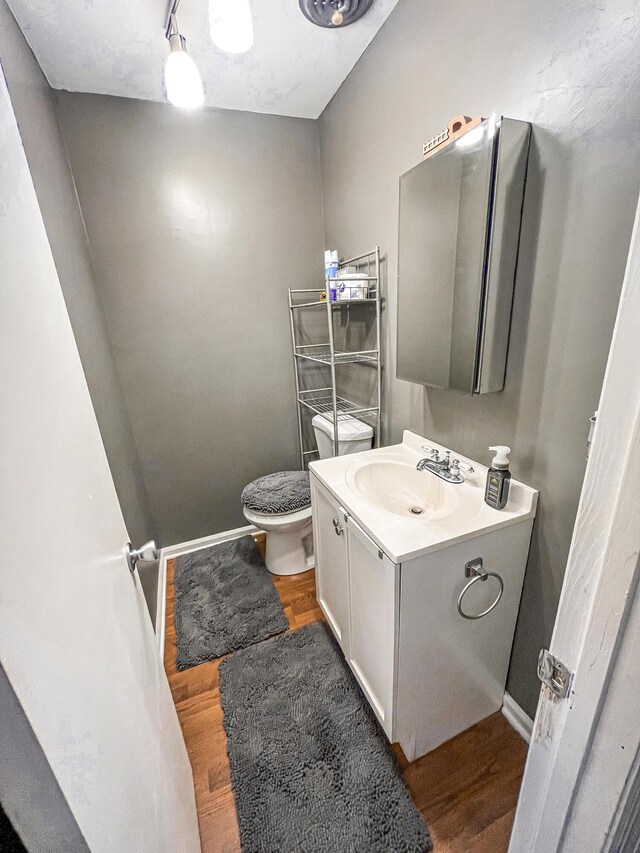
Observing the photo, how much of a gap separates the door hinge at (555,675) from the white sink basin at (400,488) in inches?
26.8

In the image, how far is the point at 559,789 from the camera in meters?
0.47

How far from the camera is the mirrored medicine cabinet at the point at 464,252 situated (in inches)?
34.4

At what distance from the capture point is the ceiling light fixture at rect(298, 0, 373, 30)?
113 centimetres

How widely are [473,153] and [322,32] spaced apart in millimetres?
934

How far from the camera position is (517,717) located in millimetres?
1148

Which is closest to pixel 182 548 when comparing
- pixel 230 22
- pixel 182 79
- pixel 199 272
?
pixel 199 272

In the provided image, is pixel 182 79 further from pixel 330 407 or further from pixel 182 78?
pixel 330 407

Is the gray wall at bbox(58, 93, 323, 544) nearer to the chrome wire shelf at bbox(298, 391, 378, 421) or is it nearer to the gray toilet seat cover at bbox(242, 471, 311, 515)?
the chrome wire shelf at bbox(298, 391, 378, 421)

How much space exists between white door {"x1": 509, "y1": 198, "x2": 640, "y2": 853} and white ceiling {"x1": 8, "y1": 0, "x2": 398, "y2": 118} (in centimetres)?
161

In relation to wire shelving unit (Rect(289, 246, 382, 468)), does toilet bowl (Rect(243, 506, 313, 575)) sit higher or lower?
lower

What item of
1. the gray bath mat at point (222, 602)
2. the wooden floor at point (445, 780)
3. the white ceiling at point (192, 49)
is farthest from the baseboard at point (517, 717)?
the white ceiling at point (192, 49)

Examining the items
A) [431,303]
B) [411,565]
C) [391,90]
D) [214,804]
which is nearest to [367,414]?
[431,303]

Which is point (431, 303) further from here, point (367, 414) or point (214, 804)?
point (214, 804)

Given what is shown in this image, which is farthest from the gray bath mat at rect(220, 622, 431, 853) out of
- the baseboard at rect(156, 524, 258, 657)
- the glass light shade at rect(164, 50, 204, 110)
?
the glass light shade at rect(164, 50, 204, 110)
